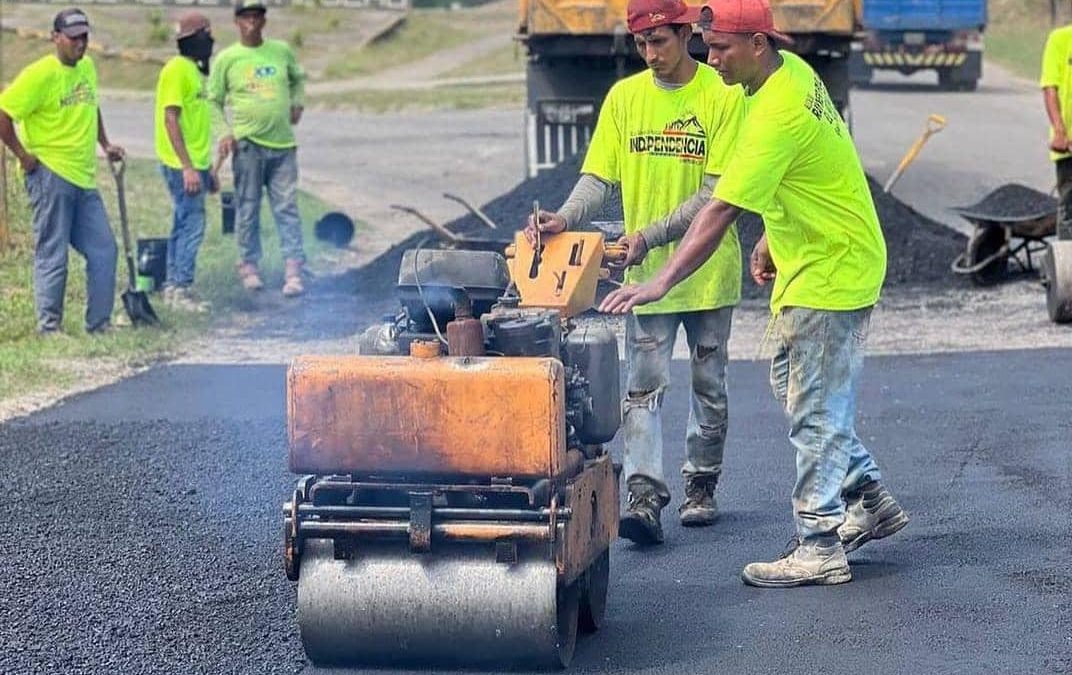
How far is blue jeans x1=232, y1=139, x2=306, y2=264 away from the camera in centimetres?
1265

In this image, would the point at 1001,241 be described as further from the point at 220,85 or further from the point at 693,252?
the point at 693,252

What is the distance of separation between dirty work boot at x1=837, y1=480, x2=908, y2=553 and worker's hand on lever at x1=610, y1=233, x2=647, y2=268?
1.12 m

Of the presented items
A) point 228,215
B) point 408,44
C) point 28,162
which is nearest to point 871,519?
point 28,162

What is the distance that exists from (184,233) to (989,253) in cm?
572

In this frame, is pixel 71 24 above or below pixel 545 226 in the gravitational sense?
below

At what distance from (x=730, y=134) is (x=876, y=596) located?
1.74 meters

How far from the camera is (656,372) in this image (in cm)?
658

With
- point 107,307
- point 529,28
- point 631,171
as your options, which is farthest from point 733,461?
point 529,28

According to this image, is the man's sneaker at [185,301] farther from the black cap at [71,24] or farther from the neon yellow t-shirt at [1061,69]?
the neon yellow t-shirt at [1061,69]

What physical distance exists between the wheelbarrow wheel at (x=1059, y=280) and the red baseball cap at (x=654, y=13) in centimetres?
541

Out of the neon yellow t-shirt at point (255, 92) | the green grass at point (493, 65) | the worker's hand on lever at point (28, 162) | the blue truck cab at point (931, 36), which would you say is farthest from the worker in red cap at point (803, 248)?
the green grass at point (493, 65)

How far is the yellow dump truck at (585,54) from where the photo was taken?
14.3 meters

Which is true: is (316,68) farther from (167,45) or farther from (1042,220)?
(1042,220)

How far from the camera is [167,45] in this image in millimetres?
37781
